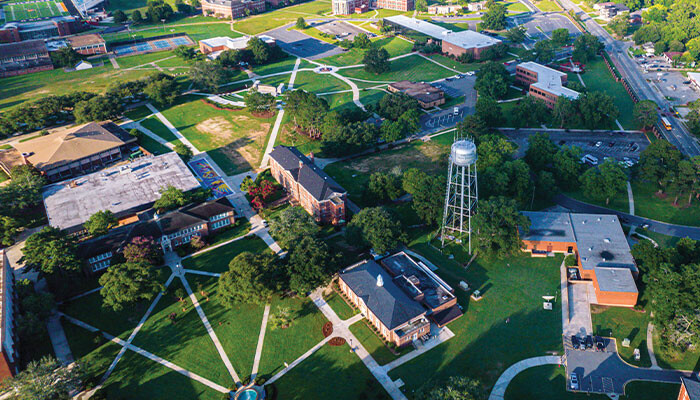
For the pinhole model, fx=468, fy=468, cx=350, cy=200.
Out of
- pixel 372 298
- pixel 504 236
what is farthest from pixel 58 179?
pixel 504 236

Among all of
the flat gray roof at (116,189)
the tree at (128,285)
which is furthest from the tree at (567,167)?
the tree at (128,285)

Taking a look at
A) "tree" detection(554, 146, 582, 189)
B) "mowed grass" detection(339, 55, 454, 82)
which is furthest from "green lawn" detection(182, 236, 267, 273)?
"mowed grass" detection(339, 55, 454, 82)

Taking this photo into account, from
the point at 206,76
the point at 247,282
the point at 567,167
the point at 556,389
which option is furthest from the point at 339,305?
the point at 206,76

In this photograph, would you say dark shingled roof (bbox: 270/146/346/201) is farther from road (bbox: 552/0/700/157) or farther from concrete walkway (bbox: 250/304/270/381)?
road (bbox: 552/0/700/157)

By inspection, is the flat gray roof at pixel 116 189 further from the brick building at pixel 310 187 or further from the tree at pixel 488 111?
the tree at pixel 488 111

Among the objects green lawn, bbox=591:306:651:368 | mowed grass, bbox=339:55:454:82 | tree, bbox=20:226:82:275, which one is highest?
tree, bbox=20:226:82:275

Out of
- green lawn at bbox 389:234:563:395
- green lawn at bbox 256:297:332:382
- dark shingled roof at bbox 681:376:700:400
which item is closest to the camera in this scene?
dark shingled roof at bbox 681:376:700:400

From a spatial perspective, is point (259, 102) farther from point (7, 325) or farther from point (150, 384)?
point (150, 384)
